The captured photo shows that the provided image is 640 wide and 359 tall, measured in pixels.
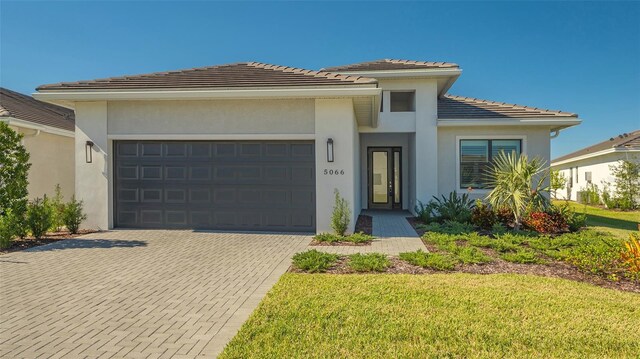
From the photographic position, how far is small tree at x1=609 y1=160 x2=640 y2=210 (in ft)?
54.4

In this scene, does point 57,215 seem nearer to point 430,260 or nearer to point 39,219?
point 39,219

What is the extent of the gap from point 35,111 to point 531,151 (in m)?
19.5

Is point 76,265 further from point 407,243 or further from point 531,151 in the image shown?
point 531,151

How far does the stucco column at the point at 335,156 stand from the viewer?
29.1 ft

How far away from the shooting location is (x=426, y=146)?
12.8 metres

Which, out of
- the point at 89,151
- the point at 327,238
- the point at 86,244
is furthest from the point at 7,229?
the point at 327,238

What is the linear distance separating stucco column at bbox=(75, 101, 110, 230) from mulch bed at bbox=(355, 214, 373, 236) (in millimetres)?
7400

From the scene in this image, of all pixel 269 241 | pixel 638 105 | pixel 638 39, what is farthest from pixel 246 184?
pixel 638 105

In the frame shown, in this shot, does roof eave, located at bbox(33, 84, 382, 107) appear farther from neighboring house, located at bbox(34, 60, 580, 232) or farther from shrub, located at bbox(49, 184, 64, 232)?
shrub, located at bbox(49, 184, 64, 232)

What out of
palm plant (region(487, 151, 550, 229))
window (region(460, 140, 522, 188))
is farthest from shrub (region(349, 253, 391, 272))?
window (region(460, 140, 522, 188))

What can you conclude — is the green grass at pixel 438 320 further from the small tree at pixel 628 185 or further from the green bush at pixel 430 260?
the small tree at pixel 628 185

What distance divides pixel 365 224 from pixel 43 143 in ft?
39.8

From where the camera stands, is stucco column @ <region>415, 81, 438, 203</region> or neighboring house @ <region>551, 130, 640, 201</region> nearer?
stucco column @ <region>415, 81, 438, 203</region>

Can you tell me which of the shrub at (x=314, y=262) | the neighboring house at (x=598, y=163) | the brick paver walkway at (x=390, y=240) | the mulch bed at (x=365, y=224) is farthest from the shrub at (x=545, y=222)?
the neighboring house at (x=598, y=163)
